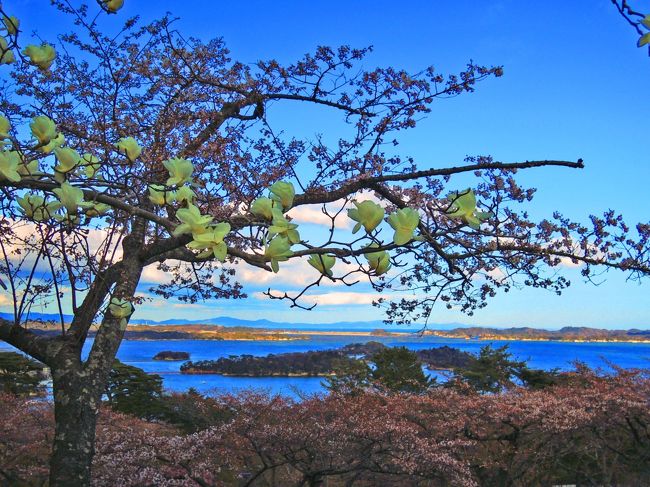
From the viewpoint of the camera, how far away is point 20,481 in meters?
5.86

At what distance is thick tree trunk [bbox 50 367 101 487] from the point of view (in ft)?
8.13

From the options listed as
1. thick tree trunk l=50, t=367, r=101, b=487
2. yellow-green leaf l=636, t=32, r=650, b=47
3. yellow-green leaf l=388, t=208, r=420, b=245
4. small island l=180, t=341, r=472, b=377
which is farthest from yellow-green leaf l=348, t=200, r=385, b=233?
small island l=180, t=341, r=472, b=377

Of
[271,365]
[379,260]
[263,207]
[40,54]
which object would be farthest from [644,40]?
[271,365]

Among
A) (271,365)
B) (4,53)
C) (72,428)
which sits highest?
(4,53)

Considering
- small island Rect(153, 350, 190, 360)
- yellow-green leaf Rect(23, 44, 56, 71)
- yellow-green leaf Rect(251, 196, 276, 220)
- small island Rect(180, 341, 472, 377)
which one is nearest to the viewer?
yellow-green leaf Rect(251, 196, 276, 220)

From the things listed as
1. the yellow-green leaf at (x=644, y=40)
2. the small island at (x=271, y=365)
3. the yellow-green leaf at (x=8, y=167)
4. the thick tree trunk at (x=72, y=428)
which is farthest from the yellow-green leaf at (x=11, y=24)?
the small island at (x=271, y=365)

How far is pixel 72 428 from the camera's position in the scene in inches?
98.5

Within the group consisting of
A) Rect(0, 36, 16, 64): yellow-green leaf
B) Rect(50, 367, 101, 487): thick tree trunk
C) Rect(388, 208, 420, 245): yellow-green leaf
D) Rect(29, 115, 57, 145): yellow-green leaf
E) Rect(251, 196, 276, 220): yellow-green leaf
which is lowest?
Rect(50, 367, 101, 487): thick tree trunk

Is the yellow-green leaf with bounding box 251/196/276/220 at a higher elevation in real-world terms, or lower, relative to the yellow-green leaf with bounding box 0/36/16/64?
lower

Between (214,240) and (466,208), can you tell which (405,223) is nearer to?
(466,208)

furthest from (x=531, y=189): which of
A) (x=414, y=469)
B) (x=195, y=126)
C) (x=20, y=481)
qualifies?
(x=20, y=481)

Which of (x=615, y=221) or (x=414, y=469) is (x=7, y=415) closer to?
(x=414, y=469)

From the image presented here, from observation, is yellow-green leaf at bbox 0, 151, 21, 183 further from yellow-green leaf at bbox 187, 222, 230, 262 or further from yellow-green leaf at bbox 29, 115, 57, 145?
yellow-green leaf at bbox 187, 222, 230, 262

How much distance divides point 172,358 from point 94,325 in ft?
59.8
